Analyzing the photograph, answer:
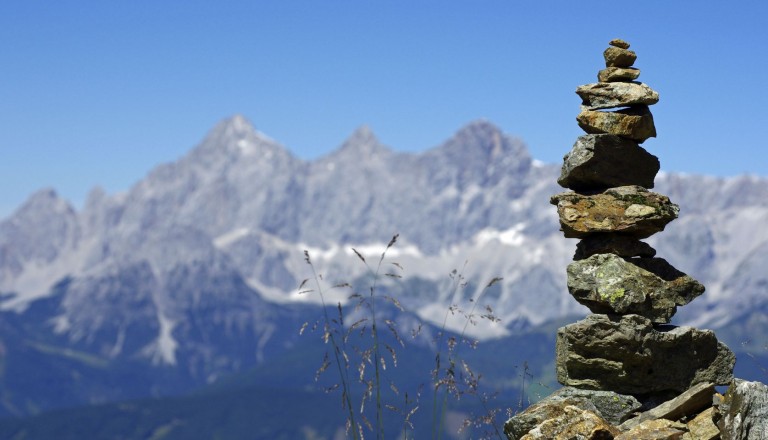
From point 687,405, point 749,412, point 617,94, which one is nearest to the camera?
point 749,412

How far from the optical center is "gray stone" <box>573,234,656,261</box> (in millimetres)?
16734

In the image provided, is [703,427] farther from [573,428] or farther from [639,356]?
[639,356]

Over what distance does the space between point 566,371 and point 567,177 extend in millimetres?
3441

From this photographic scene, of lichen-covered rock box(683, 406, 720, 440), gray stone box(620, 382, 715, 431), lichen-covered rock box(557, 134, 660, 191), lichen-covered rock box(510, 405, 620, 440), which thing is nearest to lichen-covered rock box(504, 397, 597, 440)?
lichen-covered rock box(510, 405, 620, 440)

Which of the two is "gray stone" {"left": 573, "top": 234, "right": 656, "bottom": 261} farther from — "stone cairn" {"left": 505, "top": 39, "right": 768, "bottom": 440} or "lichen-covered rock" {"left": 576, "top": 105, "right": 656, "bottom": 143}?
"lichen-covered rock" {"left": 576, "top": 105, "right": 656, "bottom": 143}

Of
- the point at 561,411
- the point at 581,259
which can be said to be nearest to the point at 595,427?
the point at 561,411

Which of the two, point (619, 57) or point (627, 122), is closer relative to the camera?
point (627, 122)

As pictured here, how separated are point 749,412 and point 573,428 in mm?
2124

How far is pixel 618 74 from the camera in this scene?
1773cm

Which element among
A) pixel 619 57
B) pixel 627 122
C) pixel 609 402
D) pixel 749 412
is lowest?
pixel 749 412

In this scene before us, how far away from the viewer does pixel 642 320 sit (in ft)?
50.0

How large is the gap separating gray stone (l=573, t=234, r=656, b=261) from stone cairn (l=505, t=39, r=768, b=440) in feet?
0.05

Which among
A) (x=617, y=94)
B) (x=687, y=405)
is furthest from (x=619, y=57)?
(x=687, y=405)

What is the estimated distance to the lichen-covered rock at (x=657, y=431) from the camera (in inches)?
464
